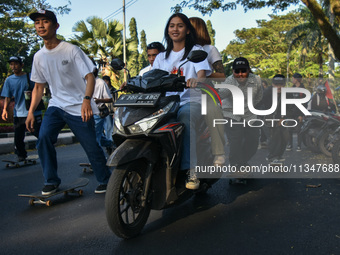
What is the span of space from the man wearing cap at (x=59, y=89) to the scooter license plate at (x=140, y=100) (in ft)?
3.30

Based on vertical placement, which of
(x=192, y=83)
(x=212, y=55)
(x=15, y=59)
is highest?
(x=15, y=59)

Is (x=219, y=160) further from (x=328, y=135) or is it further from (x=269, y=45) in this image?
(x=269, y=45)

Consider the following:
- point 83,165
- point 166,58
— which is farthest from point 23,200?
point 166,58

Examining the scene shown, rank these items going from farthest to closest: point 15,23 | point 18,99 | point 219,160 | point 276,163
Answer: point 15,23 < point 18,99 < point 276,163 < point 219,160

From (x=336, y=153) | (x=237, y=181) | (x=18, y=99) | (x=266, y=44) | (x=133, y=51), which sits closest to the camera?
(x=237, y=181)

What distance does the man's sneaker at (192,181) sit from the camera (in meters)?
3.30

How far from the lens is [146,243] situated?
9.59ft

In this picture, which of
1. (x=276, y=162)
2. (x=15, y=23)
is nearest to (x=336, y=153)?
(x=276, y=162)

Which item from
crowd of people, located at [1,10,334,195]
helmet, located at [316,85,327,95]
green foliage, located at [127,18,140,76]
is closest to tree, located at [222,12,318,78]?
green foliage, located at [127,18,140,76]

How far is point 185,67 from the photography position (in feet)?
12.7

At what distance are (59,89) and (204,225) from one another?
232 cm

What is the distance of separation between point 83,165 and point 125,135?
355 centimetres

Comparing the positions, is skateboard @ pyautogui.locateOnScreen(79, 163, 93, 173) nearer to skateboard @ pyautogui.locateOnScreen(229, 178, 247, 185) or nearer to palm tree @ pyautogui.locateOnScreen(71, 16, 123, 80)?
skateboard @ pyautogui.locateOnScreen(229, 178, 247, 185)

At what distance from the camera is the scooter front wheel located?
2.81 metres
